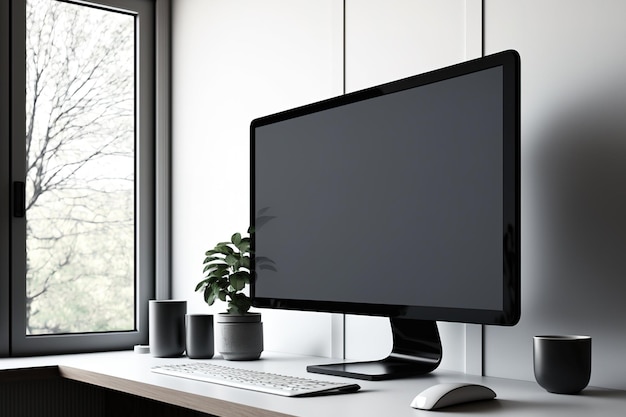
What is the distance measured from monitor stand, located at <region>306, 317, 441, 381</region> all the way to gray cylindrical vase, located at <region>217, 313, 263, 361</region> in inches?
12.8

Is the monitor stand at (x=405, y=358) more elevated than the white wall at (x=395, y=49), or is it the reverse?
the white wall at (x=395, y=49)

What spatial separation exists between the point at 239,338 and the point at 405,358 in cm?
51

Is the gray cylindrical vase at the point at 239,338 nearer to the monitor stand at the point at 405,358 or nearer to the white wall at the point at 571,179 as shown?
the monitor stand at the point at 405,358

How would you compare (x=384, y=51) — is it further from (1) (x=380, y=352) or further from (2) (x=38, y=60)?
(2) (x=38, y=60)

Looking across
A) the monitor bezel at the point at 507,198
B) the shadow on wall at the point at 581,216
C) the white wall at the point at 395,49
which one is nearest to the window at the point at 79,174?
the white wall at the point at 395,49

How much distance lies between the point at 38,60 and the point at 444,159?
1.63 metres

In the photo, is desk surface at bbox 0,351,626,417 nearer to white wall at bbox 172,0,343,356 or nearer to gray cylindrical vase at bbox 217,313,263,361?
gray cylindrical vase at bbox 217,313,263,361

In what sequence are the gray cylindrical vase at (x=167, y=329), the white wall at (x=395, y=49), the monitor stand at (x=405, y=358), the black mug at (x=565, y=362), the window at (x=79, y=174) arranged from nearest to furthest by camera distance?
1. the black mug at (x=565, y=362)
2. the monitor stand at (x=405, y=358)
3. the white wall at (x=395, y=49)
4. the gray cylindrical vase at (x=167, y=329)
5. the window at (x=79, y=174)

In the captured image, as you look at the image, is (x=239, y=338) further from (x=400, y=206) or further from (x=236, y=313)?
(x=400, y=206)

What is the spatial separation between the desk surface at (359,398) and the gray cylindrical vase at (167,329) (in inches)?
9.3

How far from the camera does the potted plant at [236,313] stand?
2.13 m

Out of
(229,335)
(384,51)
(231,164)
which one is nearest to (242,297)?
(229,335)

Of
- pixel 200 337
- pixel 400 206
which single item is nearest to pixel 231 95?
pixel 200 337

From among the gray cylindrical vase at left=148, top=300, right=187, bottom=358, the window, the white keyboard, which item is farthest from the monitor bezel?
the window
